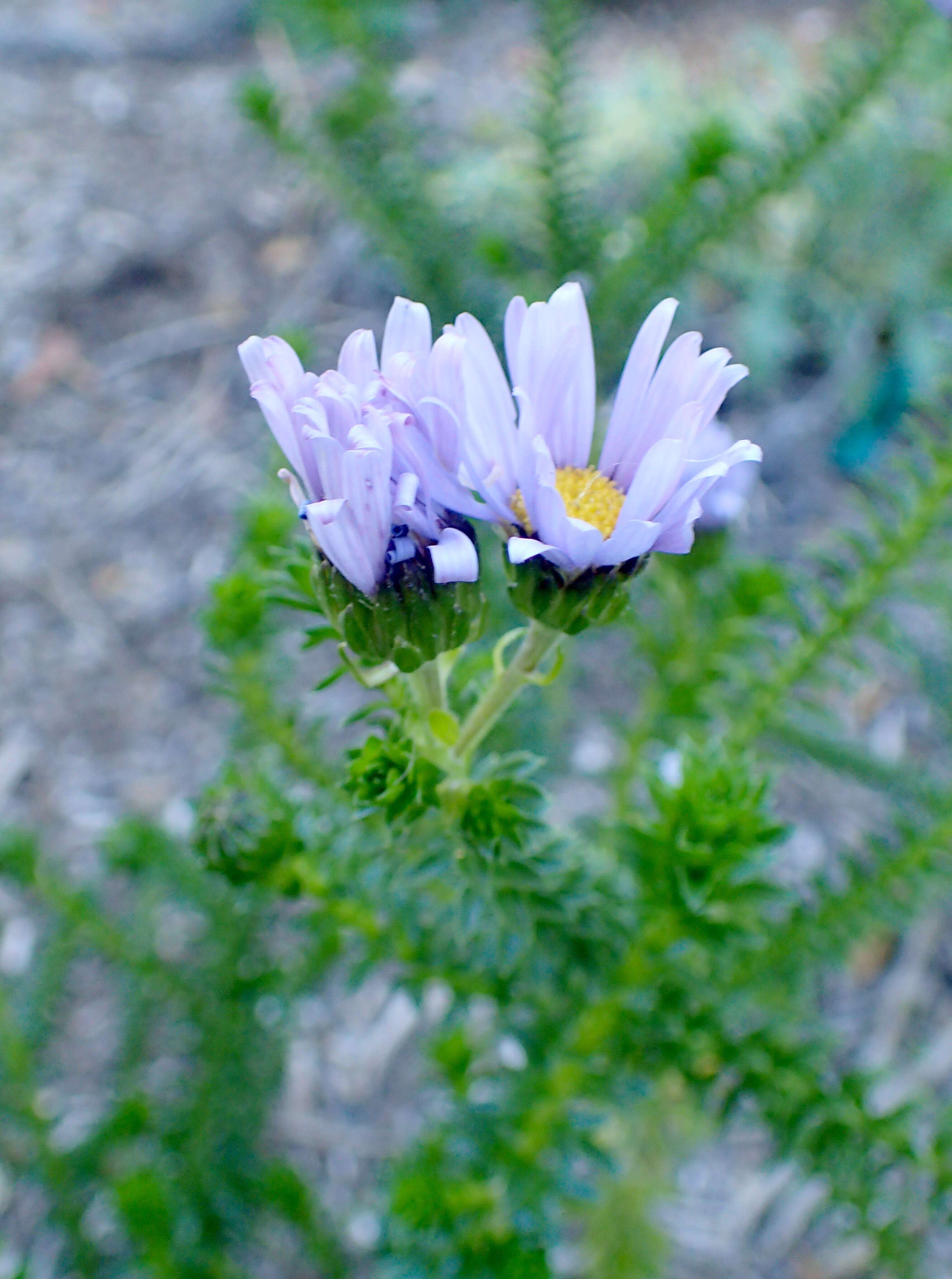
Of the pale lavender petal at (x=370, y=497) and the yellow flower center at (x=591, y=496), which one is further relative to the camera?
the yellow flower center at (x=591, y=496)

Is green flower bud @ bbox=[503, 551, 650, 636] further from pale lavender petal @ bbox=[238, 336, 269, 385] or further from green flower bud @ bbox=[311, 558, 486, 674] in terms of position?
pale lavender petal @ bbox=[238, 336, 269, 385]

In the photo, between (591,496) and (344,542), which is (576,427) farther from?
(344,542)

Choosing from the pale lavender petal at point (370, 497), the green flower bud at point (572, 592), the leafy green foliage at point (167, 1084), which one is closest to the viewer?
the pale lavender petal at point (370, 497)

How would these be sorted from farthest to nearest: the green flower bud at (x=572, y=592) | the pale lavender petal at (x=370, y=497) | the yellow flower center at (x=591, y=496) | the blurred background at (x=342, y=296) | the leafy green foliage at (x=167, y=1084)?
the blurred background at (x=342, y=296), the leafy green foliage at (x=167, y=1084), the yellow flower center at (x=591, y=496), the green flower bud at (x=572, y=592), the pale lavender petal at (x=370, y=497)

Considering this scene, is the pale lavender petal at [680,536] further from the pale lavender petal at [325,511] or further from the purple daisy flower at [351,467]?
the pale lavender petal at [325,511]

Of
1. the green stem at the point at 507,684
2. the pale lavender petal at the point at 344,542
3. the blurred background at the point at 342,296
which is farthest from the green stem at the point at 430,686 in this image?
the blurred background at the point at 342,296

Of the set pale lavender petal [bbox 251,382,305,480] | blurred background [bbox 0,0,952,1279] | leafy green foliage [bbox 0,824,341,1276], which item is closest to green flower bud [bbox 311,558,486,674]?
pale lavender petal [bbox 251,382,305,480]

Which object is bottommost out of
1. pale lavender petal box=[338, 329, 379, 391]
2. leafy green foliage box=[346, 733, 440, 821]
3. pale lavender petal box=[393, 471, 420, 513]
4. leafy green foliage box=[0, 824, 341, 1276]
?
leafy green foliage box=[0, 824, 341, 1276]

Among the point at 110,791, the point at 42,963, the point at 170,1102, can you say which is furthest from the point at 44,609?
the point at 170,1102
